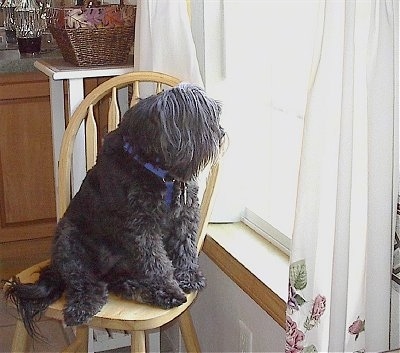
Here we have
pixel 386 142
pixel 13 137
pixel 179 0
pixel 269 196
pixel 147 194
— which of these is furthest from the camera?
pixel 13 137

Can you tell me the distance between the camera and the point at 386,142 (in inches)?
47.6

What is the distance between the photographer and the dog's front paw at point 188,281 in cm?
190

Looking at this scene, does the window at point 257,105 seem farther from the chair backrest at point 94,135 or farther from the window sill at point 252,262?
the chair backrest at point 94,135

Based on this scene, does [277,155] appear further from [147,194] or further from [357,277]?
[357,277]

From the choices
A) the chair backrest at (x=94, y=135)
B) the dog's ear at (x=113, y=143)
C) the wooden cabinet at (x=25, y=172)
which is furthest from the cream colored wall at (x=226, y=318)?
the wooden cabinet at (x=25, y=172)

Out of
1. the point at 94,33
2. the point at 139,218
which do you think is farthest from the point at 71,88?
the point at 139,218

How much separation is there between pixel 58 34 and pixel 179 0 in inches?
17.5

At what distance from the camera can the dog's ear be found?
5.86 ft

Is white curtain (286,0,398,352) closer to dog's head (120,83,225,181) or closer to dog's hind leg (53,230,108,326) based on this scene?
dog's head (120,83,225,181)

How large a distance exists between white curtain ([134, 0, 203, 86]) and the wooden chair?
0.06 meters

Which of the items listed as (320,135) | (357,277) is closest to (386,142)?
(320,135)

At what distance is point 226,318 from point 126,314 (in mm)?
561

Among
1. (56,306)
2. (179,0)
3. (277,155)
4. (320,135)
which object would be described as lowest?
(56,306)

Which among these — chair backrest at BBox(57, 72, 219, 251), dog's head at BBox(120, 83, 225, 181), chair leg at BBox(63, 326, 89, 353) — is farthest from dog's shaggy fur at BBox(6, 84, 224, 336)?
chair leg at BBox(63, 326, 89, 353)
